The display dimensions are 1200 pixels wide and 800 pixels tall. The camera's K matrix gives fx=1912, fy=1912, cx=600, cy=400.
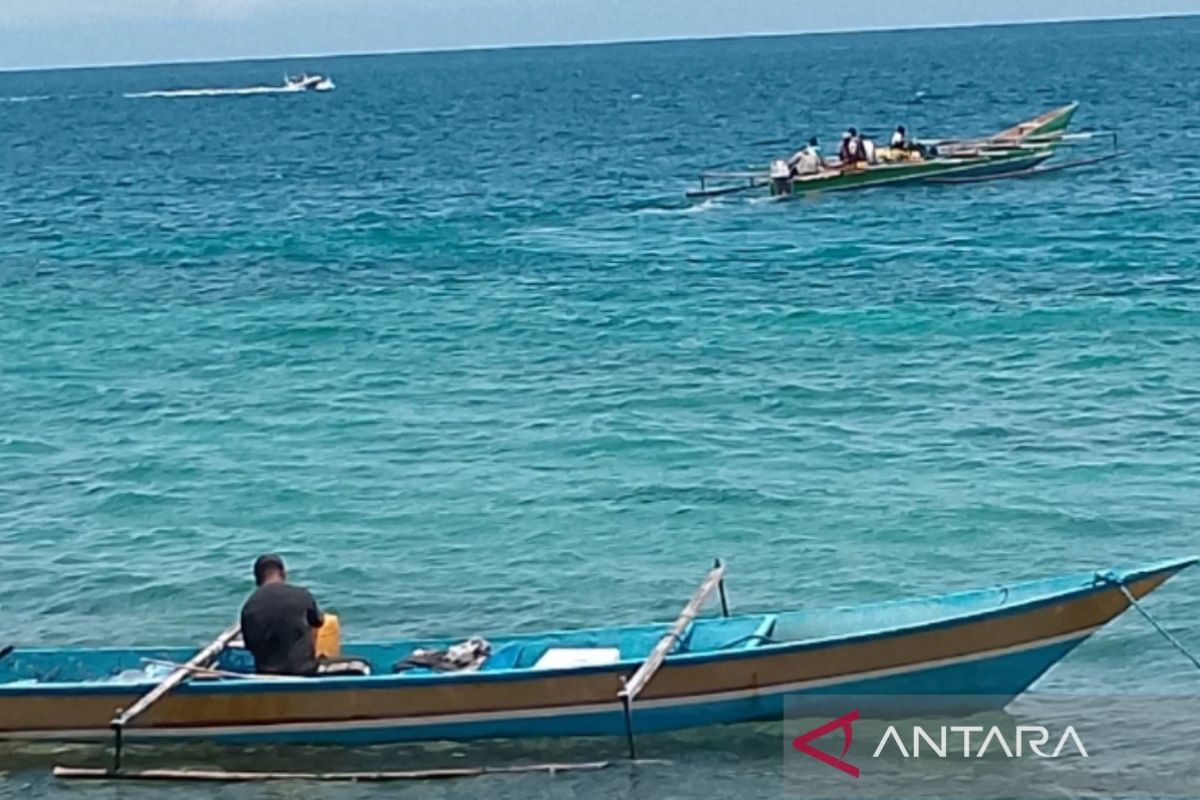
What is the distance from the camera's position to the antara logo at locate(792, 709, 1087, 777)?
39.8 feet

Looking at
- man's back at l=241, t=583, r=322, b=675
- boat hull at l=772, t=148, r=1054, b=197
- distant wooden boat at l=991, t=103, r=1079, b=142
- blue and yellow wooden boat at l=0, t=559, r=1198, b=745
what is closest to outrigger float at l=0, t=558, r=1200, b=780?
blue and yellow wooden boat at l=0, t=559, r=1198, b=745

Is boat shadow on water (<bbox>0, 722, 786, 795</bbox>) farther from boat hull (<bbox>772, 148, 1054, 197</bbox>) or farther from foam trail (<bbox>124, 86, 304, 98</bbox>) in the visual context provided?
foam trail (<bbox>124, 86, 304, 98</bbox>)

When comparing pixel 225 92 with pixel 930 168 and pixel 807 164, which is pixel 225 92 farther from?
pixel 930 168

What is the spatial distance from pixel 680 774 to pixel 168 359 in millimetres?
16272

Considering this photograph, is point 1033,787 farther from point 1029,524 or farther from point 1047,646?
point 1029,524

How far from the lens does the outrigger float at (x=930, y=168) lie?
1640 inches

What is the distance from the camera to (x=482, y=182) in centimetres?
5362

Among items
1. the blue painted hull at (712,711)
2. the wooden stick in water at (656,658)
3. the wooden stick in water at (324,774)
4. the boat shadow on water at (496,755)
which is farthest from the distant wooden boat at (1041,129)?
the wooden stick in water at (324,774)

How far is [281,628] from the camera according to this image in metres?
12.1

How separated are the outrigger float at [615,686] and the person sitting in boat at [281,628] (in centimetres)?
15

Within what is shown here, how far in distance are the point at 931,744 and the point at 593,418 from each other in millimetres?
9875

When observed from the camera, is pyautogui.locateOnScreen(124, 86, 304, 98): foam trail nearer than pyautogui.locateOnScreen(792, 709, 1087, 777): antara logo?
No

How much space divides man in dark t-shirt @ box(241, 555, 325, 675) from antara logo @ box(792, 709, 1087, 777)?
3177 mm

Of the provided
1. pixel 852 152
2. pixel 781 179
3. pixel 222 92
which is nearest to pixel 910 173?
pixel 852 152
